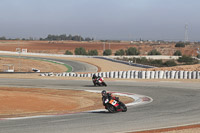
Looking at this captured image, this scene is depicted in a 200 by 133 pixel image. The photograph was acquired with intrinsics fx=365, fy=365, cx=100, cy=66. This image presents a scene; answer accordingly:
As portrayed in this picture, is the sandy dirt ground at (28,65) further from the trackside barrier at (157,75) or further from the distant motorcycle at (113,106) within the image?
the distant motorcycle at (113,106)

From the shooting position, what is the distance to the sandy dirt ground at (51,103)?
62.7 feet

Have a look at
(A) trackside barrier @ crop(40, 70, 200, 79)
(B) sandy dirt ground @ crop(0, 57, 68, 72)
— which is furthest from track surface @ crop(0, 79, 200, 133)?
(B) sandy dirt ground @ crop(0, 57, 68, 72)

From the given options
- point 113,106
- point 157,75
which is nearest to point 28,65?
point 157,75

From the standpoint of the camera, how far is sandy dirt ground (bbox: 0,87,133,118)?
19125 mm

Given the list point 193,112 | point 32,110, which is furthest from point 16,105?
point 193,112

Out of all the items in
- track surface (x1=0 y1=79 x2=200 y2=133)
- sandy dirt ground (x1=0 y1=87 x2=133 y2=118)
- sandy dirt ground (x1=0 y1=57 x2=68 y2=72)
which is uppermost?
track surface (x1=0 y1=79 x2=200 y2=133)

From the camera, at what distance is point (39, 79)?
39.0m

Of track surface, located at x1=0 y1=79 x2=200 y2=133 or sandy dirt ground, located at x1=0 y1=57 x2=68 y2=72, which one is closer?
track surface, located at x1=0 y1=79 x2=200 y2=133

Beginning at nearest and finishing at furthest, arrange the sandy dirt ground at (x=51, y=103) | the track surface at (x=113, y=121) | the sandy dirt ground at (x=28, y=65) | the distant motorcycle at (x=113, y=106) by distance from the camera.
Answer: the track surface at (x=113, y=121) < the distant motorcycle at (x=113, y=106) < the sandy dirt ground at (x=51, y=103) < the sandy dirt ground at (x=28, y=65)

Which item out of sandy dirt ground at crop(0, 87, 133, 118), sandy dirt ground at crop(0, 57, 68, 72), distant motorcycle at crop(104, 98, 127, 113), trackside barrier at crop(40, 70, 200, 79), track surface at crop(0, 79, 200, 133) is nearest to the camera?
track surface at crop(0, 79, 200, 133)

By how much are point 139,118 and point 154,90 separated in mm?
13302

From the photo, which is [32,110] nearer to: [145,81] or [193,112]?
[193,112]

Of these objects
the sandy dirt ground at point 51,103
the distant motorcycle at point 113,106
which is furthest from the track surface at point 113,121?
the sandy dirt ground at point 51,103

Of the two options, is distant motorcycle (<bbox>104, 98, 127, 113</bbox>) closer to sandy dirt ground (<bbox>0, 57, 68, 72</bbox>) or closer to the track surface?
the track surface
